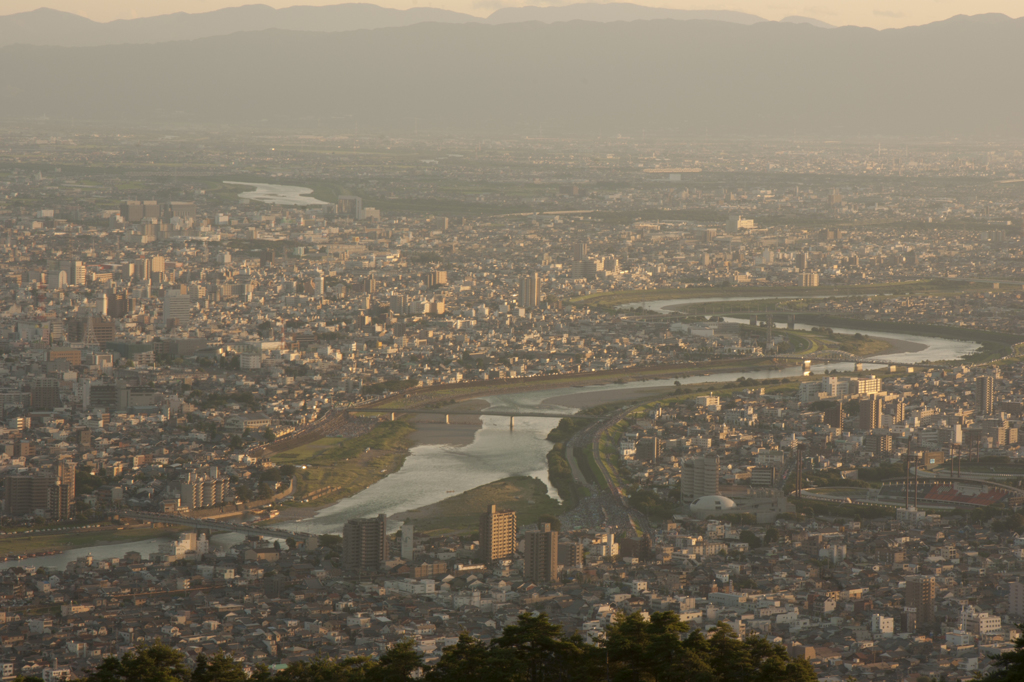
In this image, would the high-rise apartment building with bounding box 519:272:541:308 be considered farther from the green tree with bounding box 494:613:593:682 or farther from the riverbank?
the green tree with bounding box 494:613:593:682

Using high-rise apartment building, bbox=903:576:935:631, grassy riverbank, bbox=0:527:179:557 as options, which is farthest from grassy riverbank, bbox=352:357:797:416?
high-rise apartment building, bbox=903:576:935:631

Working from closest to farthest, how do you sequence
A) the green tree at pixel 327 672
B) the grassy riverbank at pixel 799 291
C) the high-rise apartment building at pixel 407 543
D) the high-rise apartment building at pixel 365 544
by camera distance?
the green tree at pixel 327 672
the high-rise apartment building at pixel 365 544
the high-rise apartment building at pixel 407 543
the grassy riverbank at pixel 799 291

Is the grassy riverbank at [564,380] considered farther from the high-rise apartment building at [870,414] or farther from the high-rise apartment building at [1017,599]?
the high-rise apartment building at [1017,599]

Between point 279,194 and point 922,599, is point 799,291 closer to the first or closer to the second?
point 279,194

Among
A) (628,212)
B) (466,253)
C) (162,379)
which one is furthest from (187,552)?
(628,212)

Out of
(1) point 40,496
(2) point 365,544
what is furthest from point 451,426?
(2) point 365,544

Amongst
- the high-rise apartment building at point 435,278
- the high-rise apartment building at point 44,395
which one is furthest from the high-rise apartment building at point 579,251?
the high-rise apartment building at point 44,395
